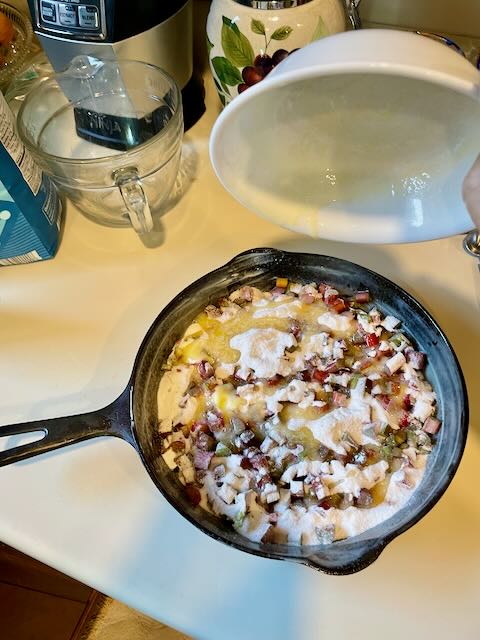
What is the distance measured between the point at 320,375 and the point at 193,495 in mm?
210

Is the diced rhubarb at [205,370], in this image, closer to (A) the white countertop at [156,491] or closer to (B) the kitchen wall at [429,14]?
(A) the white countertop at [156,491]

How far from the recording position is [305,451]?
2.12 feet

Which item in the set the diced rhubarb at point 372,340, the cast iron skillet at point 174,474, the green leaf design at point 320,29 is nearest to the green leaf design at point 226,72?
the green leaf design at point 320,29

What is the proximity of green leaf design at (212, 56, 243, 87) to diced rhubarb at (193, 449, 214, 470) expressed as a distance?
1.68ft

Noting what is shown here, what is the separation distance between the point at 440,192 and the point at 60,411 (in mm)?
525

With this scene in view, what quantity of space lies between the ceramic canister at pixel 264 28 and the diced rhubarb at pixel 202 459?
0.50m

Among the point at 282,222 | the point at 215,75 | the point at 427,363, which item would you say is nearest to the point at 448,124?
the point at 282,222

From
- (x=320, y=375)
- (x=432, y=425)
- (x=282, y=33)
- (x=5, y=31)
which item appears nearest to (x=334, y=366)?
(x=320, y=375)

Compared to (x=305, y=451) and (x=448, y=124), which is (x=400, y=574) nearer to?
(x=305, y=451)

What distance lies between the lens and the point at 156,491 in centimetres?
65

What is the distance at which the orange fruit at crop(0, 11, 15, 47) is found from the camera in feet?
3.16

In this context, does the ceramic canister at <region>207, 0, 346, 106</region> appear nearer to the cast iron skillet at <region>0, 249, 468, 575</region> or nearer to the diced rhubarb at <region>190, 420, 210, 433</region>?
the cast iron skillet at <region>0, 249, 468, 575</region>

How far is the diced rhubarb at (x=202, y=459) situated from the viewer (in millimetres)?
637

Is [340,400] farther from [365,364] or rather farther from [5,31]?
A: [5,31]
